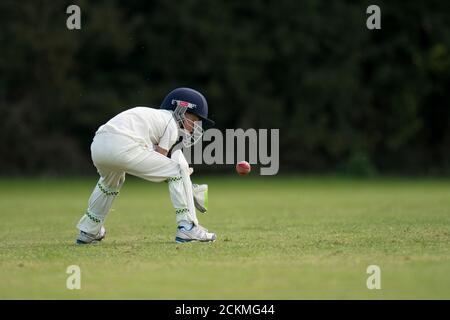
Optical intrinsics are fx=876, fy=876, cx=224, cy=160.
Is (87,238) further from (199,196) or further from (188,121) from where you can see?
(188,121)

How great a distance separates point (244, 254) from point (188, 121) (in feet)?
7.25

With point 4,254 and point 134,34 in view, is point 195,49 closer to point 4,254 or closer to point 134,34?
point 134,34

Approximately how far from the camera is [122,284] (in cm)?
805

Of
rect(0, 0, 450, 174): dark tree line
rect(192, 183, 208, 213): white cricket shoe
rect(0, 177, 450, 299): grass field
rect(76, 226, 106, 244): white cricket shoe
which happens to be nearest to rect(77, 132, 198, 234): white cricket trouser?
rect(192, 183, 208, 213): white cricket shoe

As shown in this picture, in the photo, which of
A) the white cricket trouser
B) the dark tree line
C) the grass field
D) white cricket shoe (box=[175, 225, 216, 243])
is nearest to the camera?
the grass field

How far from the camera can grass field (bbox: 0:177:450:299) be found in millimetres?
7777

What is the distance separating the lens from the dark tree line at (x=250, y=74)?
38.3 m

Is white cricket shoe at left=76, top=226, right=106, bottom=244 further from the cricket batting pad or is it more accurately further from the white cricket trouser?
the cricket batting pad

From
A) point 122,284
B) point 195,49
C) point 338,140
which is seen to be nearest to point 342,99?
point 338,140

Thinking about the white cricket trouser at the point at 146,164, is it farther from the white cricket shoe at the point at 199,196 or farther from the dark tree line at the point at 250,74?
the dark tree line at the point at 250,74

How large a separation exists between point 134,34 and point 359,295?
108 ft

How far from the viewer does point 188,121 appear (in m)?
11.3

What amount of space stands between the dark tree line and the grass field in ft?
66.0

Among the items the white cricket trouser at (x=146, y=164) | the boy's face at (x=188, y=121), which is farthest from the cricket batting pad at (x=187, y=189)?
the boy's face at (x=188, y=121)
